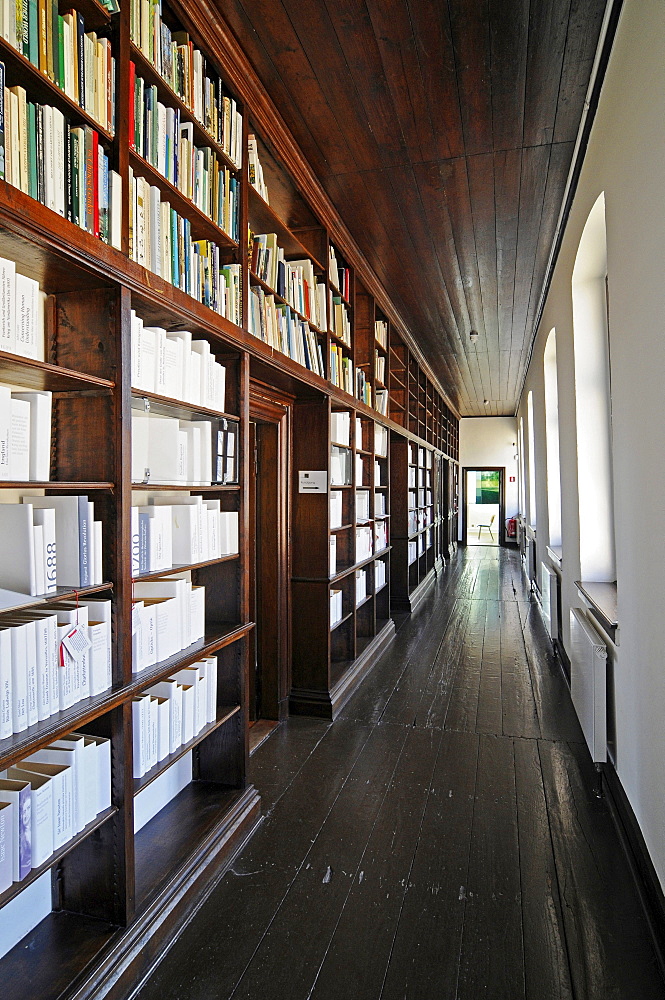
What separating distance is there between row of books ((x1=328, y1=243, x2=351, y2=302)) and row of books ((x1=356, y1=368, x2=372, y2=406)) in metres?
0.68

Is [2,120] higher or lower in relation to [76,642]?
higher

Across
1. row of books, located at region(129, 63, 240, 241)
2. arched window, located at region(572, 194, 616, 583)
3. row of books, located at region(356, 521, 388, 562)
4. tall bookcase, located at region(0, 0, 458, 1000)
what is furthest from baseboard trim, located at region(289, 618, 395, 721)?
row of books, located at region(129, 63, 240, 241)

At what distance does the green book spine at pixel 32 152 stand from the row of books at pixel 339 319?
2559 mm

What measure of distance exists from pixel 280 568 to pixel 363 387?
1883mm

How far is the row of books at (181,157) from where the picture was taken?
6.56 ft

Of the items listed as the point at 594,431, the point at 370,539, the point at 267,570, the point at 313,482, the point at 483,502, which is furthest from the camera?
the point at 483,502

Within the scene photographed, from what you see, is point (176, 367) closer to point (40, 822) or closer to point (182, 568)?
point (182, 568)

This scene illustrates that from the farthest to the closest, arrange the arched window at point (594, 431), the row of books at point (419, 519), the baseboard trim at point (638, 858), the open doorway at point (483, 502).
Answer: the open doorway at point (483, 502), the row of books at point (419, 519), the arched window at point (594, 431), the baseboard trim at point (638, 858)

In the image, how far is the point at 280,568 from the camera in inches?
158

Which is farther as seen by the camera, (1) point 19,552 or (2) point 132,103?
(2) point 132,103

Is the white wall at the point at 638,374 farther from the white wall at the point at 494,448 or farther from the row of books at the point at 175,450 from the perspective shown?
the white wall at the point at 494,448

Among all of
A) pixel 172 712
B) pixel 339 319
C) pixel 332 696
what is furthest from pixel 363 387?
pixel 172 712

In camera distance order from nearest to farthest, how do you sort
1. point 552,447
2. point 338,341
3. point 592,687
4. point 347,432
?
point 592,687 → point 338,341 → point 347,432 → point 552,447

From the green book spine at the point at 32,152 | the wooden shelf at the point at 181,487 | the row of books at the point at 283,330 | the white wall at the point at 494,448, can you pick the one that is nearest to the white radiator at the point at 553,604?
the row of books at the point at 283,330
